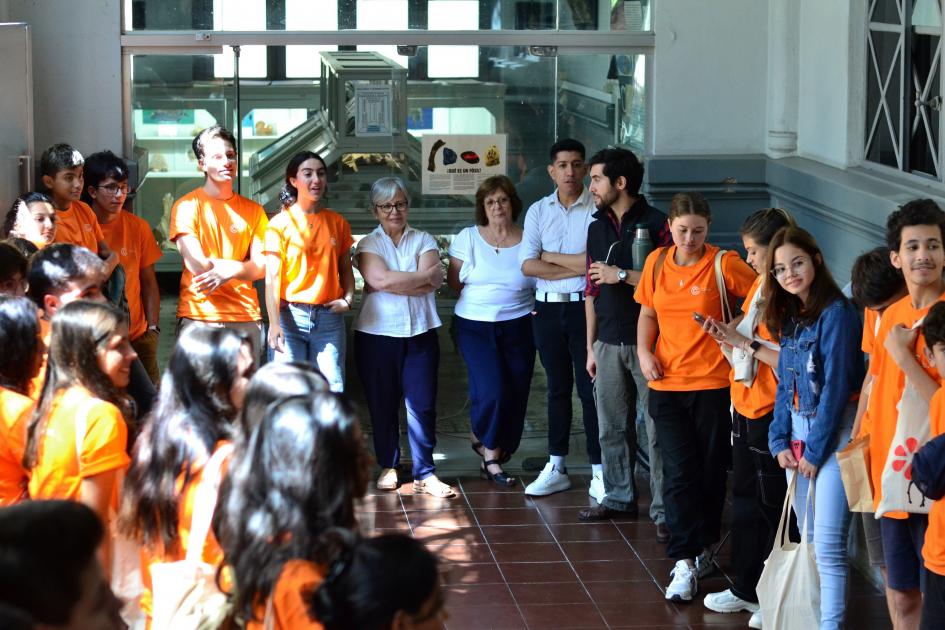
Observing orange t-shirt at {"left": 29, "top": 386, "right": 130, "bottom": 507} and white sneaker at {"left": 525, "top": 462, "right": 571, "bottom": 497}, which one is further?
white sneaker at {"left": 525, "top": 462, "right": 571, "bottom": 497}

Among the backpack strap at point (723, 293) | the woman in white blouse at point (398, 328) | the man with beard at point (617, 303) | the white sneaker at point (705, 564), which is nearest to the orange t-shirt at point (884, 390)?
the backpack strap at point (723, 293)

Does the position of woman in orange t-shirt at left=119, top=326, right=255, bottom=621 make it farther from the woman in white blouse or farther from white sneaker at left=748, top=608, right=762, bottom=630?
the woman in white blouse

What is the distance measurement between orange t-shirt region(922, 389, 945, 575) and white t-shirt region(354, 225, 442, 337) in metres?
3.53

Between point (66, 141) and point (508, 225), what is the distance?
2.55 metres

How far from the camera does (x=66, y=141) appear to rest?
25.1 feet

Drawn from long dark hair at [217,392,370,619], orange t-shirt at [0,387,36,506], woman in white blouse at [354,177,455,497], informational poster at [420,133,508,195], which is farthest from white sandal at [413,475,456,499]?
long dark hair at [217,392,370,619]

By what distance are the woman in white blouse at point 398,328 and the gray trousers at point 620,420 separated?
951 mm

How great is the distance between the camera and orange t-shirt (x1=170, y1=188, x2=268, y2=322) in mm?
6945

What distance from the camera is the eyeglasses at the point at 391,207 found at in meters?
7.15

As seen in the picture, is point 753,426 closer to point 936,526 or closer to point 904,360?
point 904,360

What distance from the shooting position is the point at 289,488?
296 centimetres

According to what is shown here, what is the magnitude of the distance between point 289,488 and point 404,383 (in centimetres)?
436

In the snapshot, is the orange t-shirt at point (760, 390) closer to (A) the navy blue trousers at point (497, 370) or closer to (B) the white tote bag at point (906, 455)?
(B) the white tote bag at point (906, 455)

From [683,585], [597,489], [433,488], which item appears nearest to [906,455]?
[683,585]
